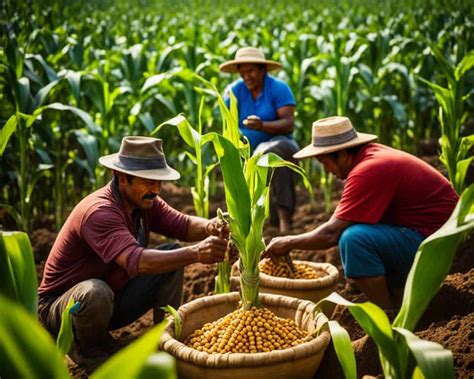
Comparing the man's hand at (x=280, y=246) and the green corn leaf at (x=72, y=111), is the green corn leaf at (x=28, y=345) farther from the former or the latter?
the green corn leaf at (x=72, y=111)

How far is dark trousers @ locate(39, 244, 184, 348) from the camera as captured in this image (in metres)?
3.18

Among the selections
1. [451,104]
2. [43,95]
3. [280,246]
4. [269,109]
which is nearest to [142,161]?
[280,246]

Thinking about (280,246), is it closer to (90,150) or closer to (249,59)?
(90,150)

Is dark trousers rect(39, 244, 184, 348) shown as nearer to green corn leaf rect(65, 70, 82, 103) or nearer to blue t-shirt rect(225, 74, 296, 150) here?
blue t-shirt rect(225, 74, 296, 150)

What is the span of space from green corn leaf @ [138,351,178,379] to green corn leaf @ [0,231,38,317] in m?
0.83

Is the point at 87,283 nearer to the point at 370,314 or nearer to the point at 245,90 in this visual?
the point at 370,314

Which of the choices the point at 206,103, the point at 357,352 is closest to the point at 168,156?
the point at 206,103

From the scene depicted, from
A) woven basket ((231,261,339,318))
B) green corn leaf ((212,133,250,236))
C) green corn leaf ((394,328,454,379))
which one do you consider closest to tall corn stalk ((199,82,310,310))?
green corn leaf ((212,133,250,236))

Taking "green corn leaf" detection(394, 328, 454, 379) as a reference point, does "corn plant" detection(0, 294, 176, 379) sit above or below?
above

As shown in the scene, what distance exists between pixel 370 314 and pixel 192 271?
109 inches

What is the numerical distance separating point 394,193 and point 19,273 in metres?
2.07

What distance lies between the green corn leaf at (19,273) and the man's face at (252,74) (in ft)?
11.5

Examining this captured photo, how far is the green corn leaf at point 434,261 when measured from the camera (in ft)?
6.65

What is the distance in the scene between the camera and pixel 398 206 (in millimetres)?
3602
